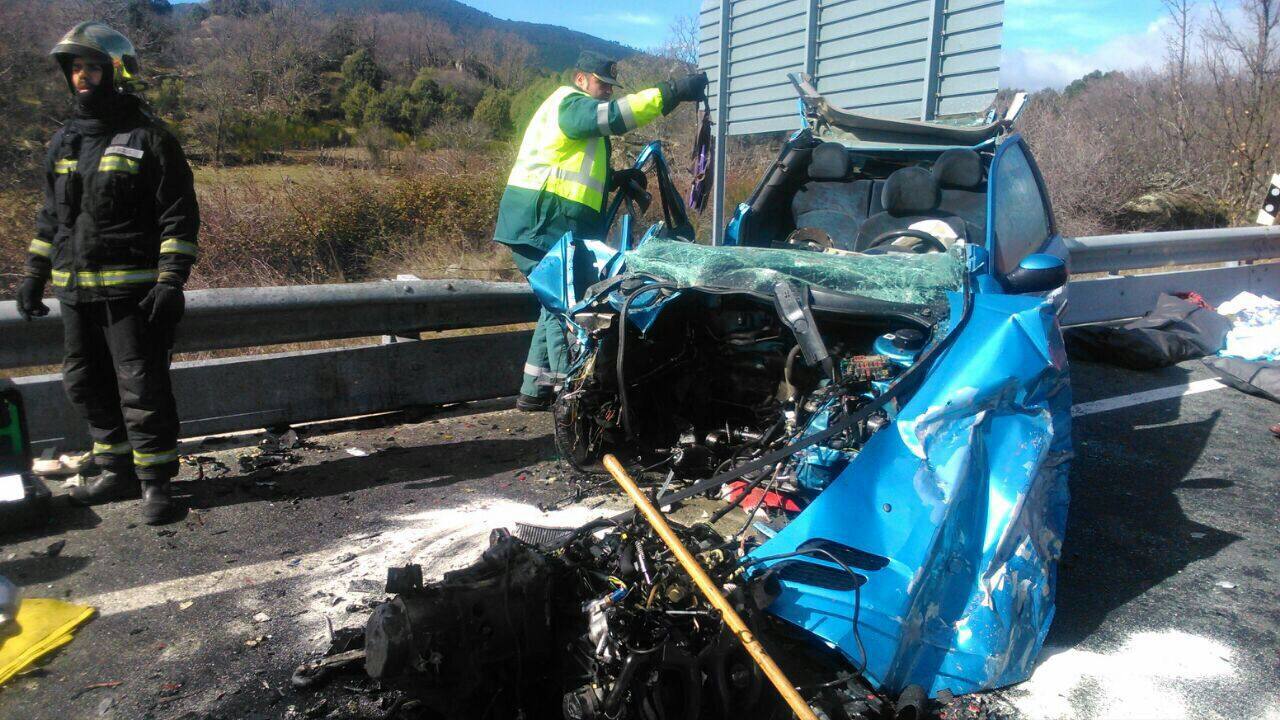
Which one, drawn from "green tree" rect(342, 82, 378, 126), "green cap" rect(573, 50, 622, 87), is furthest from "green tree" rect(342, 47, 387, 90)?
"green cap" rect(573, 50, 622, 87)

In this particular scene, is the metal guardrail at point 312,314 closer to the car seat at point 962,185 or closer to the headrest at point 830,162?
the headrest at point 830,162

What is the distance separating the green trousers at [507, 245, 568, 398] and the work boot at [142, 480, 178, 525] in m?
1.97

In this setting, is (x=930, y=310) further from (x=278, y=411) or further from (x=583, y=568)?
(x=278, y=411)

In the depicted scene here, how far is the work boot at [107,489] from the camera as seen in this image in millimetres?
4121

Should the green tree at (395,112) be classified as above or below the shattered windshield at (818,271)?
above

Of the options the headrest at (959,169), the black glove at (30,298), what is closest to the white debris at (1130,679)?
the headrest at (959,169)

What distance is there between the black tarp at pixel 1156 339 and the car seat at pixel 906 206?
318cm

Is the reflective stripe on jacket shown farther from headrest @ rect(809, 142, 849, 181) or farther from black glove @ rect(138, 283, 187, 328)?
black glove @ rect(138, 283, 187, 328)

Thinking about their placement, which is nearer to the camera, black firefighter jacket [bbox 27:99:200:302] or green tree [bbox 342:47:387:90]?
black firefighter jacket [bbox 27:99:200:302]

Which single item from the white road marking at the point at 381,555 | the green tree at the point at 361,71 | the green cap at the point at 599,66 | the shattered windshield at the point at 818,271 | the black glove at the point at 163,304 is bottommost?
the white road marking at the point at 381,555

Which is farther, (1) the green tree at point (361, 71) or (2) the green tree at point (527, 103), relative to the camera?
(1) the green tree at point (361, 71)

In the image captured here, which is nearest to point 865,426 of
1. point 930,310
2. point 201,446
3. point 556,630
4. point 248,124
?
point 930,310

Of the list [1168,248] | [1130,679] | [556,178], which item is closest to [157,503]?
[556,178]

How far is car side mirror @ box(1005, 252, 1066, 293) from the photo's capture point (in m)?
3.79
